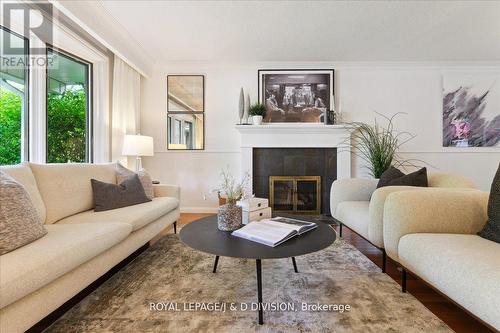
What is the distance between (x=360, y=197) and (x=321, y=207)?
110 cm

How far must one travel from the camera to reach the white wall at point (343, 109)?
381cm

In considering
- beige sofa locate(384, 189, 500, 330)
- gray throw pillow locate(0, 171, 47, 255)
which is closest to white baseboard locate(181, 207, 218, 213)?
gray throw pillow locate(0, 171, 47, 255)

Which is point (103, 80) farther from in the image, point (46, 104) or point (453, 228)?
point (453, 228)

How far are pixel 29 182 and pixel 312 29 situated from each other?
3.07 metres

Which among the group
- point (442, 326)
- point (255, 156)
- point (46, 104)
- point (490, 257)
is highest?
point (46, 104)

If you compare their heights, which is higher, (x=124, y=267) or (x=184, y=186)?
(x=184, y=186)

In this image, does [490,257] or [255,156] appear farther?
[255,156]

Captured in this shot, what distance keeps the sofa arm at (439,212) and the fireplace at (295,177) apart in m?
2.14

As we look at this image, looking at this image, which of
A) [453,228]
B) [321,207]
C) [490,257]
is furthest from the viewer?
[321,207]

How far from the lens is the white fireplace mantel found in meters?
3.65

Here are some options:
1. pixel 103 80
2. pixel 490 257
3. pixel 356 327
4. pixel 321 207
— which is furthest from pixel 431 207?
pixel 103 80

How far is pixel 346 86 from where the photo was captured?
385 cm

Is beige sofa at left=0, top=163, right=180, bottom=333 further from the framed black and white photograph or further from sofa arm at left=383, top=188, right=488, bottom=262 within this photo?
the framed black and white photograph

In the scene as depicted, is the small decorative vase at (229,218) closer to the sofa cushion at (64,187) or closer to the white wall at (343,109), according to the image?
the sofa cushion at (64,187)
